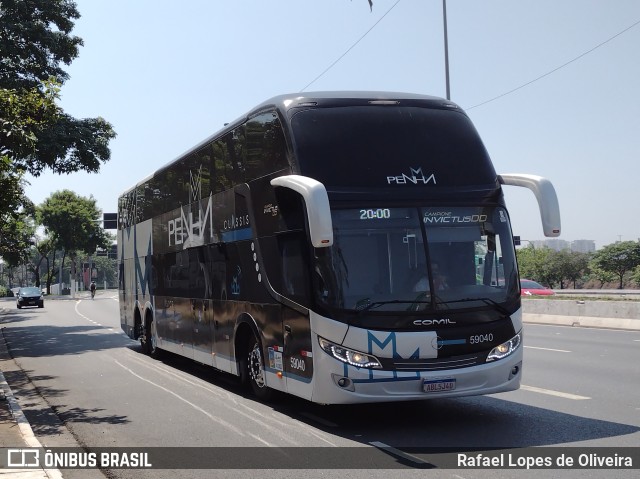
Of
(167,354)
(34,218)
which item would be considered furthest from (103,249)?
(167,354)

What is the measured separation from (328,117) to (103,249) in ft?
286

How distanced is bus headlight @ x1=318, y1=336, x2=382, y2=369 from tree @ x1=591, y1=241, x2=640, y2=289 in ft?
237

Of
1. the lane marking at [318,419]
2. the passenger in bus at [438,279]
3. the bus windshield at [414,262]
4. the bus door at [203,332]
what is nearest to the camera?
the bus windshield at [414,262]

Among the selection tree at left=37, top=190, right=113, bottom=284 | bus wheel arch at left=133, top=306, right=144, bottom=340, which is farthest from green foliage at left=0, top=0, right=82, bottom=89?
tree at left=37, top=190, right=113, bottom=284

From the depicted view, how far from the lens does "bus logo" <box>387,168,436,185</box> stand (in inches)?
360

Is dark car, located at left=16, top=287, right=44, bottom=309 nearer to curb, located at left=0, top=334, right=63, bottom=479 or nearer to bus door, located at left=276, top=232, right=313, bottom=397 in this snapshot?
curb, located at left=0, top=334, right=63, bottom=479

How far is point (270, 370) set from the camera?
1022cm

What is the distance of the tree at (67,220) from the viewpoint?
84062 millimetres

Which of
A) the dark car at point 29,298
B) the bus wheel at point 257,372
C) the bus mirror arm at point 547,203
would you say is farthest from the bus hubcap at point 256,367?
the dark car at point 29,298

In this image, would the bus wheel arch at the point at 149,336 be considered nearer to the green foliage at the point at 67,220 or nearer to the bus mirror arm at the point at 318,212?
A: the bus mirror arm at the point at 318,212

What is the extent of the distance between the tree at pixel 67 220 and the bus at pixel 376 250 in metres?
77.8

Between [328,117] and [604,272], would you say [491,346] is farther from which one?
[604,272]

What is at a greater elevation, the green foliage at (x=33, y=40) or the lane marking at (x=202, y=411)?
the green foliage at (x=33, y=40)

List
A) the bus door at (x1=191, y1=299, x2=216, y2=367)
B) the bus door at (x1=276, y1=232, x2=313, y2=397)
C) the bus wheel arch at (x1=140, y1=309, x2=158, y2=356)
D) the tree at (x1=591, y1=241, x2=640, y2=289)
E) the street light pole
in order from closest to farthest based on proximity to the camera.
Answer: the bus door at (x1=276, y1=232, x2=313, y2=397), the bus door at (x1=191, y1=299, x2=216, y2=367), the bus wheel arch at (x1=140, y1=309, x2=158, y2=356), the street light pole, the tree at (x1=591, y1=241, x2=640, y2=289)
